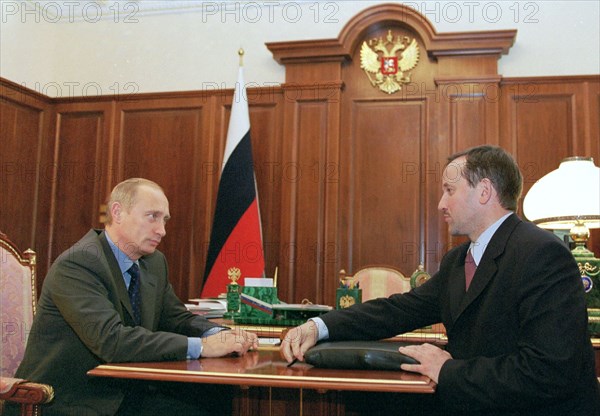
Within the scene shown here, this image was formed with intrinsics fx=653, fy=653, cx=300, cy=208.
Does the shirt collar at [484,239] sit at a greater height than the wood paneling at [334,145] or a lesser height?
lesser

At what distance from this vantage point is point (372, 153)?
5.31 meters

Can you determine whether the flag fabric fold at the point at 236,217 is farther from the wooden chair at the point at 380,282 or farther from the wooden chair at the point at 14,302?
the wooden chair at the point at 14,302

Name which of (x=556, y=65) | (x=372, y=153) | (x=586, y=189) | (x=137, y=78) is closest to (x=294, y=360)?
(x=586, y=189)

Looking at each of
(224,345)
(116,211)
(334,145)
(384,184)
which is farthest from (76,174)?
(224,345)

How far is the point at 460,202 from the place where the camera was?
2.10m

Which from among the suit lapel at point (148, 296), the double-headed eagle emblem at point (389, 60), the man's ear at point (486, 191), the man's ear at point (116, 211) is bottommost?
the suit lapel at point (148, 296)

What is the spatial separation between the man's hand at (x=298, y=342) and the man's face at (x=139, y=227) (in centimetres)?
73

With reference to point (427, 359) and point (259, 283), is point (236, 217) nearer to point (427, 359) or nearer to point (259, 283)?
point (259, 283)

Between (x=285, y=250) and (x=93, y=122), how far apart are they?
7.08 ft

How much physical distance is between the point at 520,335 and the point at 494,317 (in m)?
0.09

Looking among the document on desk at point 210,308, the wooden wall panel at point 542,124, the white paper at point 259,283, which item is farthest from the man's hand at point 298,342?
the wooden wall panel at point 542,124

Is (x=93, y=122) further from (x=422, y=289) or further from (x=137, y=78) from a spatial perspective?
(x=422, y=289)

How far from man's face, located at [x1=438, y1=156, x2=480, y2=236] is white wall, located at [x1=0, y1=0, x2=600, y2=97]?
3.39m

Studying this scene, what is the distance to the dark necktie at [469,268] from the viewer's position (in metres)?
2.06
